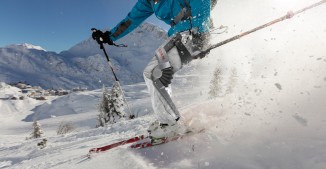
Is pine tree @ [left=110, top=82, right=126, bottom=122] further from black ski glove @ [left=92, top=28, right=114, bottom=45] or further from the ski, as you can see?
the ski

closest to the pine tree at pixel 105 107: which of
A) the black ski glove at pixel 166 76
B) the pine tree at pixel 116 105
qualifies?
the pine tree at pixel 116 105

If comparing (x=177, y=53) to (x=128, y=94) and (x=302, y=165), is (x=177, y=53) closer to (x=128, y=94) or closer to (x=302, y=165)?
(x=302, y=165)

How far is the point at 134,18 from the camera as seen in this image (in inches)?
228

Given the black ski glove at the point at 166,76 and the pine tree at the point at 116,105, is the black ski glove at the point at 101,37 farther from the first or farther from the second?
the pine tree at the point at 116,105

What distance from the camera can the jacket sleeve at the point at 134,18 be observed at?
18.6 ft

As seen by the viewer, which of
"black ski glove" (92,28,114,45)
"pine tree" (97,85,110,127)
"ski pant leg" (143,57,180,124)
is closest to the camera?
"ski pant leg" (143,57,180,124)

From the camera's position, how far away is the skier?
15.2ft

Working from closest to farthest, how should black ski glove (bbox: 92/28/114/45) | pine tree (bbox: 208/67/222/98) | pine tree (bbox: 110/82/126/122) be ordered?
1. black ski glove (bbox: 92/28/114/45)
2. pine tree (bbox: 110/82/126/122)
3. pine tree (bbox: 208/67/222/98)

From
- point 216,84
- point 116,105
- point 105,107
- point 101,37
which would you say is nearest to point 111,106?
point 116,105

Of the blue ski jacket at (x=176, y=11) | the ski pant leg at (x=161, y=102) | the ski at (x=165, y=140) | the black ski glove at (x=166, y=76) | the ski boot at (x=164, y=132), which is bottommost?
the ski at (x=165, y=140)

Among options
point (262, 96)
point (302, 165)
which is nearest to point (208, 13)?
point (262, 96)

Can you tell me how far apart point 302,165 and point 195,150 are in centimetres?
144

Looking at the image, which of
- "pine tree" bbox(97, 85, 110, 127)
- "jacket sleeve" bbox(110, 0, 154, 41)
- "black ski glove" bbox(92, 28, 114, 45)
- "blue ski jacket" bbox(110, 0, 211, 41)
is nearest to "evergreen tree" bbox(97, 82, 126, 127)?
"pine tree" bbox(97, 85, 110, 127)

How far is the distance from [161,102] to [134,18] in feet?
6.95
